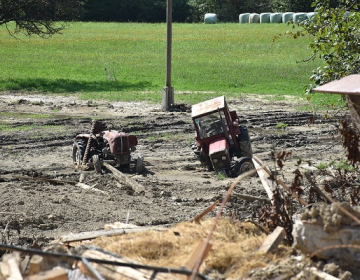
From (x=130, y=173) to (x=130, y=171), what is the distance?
176 mm

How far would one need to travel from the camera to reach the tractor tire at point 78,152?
52.1 feet

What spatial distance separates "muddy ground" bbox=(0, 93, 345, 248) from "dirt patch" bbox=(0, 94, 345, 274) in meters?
0.02

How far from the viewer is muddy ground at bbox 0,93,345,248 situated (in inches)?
459

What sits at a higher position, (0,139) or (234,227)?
(234,227)

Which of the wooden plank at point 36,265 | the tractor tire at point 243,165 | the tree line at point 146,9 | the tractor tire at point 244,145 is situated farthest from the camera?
the tree line at point 146,9

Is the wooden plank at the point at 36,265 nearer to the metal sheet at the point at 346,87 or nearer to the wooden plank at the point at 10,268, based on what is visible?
the wooden plank at the point at 10,268

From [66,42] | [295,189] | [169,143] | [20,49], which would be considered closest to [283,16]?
[66,42]

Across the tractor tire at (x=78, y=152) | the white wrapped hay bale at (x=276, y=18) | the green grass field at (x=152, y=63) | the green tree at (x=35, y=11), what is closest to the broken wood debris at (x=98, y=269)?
the tractor tire at (x=78, y=152)

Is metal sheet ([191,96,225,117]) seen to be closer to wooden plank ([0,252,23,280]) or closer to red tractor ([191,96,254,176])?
red tractor ([191,96,254,176])

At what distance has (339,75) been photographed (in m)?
13.1

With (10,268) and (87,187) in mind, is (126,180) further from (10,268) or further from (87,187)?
(10,268)

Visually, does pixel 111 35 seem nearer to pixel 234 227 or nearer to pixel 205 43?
pixel 205 43

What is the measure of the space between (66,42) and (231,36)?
12956mm

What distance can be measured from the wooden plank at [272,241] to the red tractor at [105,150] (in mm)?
8473
